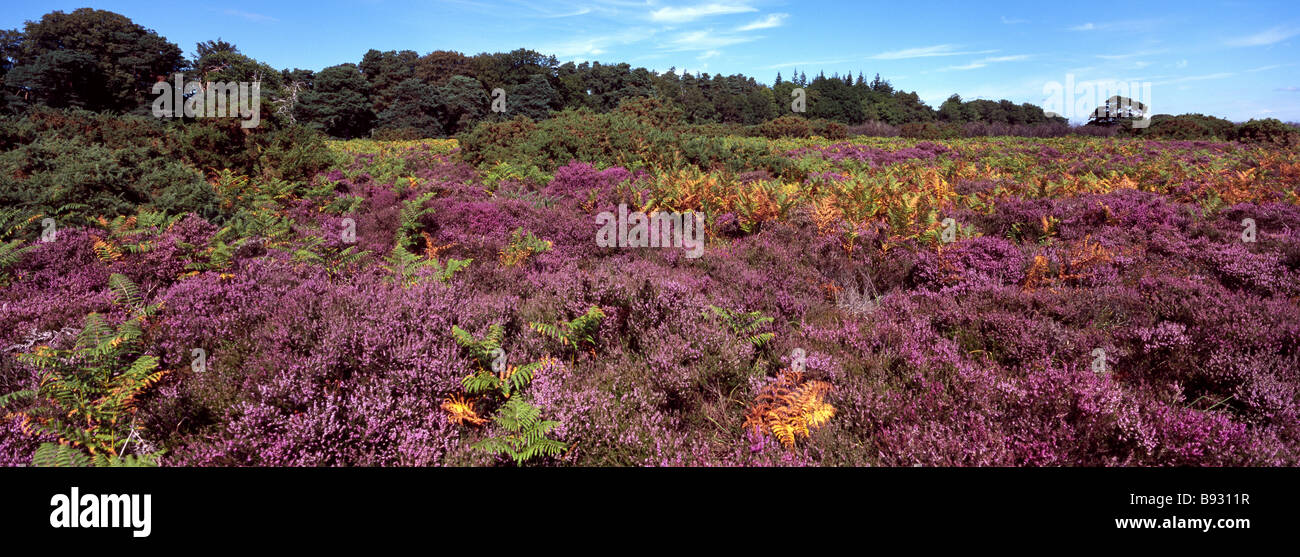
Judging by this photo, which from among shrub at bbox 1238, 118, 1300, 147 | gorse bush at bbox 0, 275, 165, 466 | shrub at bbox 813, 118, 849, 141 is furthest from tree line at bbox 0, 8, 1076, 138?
shrub at bbox 1238, 118, 1300, 147

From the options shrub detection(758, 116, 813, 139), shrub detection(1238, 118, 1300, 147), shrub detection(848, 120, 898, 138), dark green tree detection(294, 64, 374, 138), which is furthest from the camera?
dark green tree detection(294, 64, 374, 138)

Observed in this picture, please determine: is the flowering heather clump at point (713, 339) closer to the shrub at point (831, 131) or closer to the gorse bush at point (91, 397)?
the gorse bush at point (91, 397)

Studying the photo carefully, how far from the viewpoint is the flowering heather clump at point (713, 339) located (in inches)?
107

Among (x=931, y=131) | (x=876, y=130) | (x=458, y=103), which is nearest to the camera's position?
(x=931, y=131)

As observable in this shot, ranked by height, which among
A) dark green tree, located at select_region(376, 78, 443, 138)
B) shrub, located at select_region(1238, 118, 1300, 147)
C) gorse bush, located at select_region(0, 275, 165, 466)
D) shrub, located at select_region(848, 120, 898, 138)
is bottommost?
gorse bush, located at select_region(0, 275, 165, 466)

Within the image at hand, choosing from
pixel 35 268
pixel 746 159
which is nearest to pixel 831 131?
pixel 746 159

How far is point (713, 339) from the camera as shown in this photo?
391 cm

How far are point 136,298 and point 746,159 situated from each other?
14.2m

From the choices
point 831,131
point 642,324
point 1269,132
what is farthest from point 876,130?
point 642,324

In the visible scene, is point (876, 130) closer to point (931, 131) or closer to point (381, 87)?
point (931, 131)

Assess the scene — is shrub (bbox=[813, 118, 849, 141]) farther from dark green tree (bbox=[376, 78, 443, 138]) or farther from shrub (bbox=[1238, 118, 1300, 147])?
dark green tree (bbox=[376, 78, 443, 138])

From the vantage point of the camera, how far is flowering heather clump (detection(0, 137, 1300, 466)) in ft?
8.88

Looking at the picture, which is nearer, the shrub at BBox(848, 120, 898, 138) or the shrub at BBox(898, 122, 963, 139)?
the shrub at BBox(898, 122, 963, 139)
